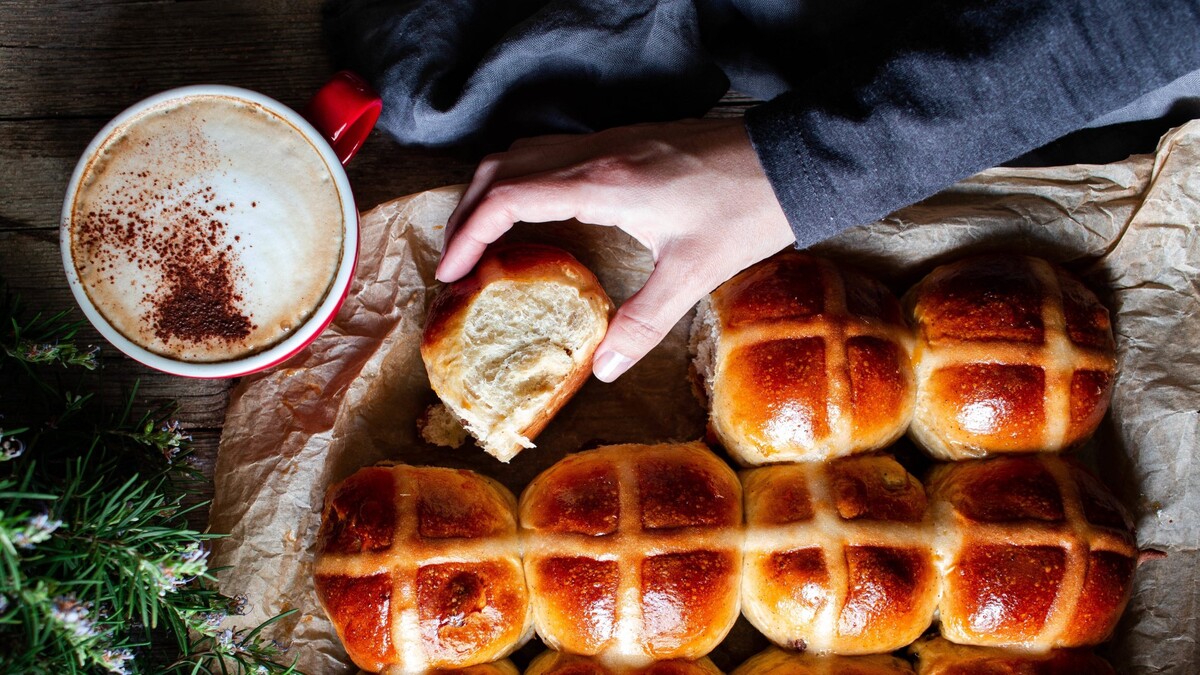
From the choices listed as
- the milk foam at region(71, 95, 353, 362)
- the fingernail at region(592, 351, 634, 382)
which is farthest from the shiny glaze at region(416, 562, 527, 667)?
the milk foam at region(71, 95, 353, 362)

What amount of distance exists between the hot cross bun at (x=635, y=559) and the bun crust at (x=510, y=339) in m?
0.16

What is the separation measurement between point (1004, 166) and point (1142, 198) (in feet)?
0.85

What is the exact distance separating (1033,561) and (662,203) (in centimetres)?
91

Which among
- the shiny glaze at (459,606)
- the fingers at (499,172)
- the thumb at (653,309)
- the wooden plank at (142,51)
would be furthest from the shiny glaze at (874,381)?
the wooden plank at (142,51)

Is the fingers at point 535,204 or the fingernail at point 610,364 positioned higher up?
the fingers at point 535,204

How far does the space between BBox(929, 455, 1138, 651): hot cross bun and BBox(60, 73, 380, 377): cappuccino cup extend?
1177mm

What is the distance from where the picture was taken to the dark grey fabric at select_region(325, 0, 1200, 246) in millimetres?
1224

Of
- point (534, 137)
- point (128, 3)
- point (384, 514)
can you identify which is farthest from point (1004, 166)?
point (128, 3)

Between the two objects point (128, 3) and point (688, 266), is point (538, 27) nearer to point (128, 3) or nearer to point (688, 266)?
point (688, 266)

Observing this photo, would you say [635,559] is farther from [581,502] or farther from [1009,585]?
[1009,585]

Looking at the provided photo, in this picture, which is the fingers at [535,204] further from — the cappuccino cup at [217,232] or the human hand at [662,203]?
the cappuccino cup at [217,232]

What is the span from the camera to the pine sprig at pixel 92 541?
1.12 m

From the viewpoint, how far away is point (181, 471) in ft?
4.94

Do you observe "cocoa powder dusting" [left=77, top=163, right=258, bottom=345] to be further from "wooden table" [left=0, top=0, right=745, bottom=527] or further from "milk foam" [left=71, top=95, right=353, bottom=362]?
"wooden table" [left=0, top=0, right=745, bottom=527]
